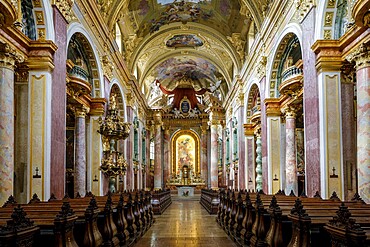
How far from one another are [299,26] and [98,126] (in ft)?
26.5

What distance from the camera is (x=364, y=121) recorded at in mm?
8750

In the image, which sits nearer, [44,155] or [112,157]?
[44,155]

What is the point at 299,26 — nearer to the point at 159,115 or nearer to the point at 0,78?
the point at 0,78

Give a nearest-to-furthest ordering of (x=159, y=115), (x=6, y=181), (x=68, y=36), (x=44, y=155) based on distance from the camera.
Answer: (x=6, y=181) < (x=44, y=155) < (x=68, y=36) < (x=159, y=115)

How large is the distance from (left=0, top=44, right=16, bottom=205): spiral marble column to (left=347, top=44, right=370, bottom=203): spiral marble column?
23.1 feet

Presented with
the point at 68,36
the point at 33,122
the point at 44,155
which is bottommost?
the point at 44,155

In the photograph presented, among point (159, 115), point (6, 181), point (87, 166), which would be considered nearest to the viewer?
point (6, 181)

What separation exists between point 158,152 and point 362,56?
2355 centimetres

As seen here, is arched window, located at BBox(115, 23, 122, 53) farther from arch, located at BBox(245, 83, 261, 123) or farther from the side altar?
the side altar

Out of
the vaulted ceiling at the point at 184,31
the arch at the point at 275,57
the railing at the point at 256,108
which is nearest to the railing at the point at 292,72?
the arch at the point at 275,57

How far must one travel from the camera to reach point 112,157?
15.6 metres

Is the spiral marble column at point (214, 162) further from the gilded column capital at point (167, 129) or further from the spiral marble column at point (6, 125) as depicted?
the spiral marble column at point (6, 125)

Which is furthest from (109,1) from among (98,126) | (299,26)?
(299,26)

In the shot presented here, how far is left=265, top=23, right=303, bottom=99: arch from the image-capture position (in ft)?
40.9
